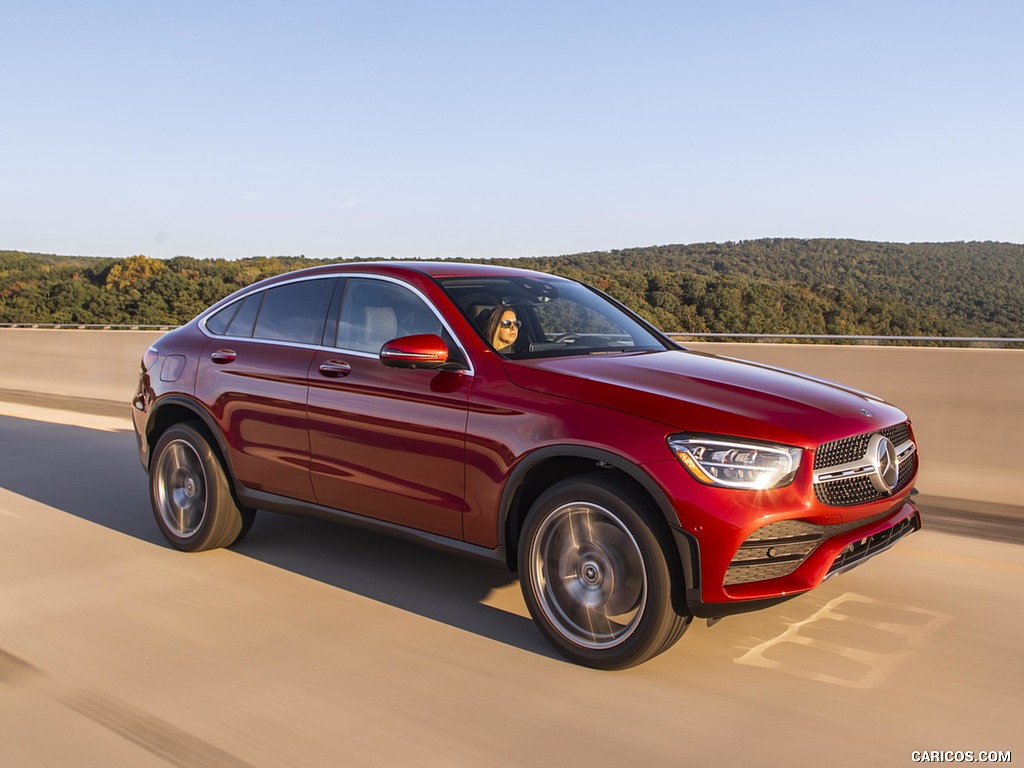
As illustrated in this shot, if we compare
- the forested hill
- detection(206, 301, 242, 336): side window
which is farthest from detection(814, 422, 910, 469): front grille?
the forested hill

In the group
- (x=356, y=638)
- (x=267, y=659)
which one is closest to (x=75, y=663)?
(x=267, y=659)

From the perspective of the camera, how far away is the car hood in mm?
3812

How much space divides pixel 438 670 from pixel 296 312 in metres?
2.39

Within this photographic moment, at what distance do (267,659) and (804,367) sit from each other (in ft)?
20.2

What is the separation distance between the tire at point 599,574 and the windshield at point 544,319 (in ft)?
2.72

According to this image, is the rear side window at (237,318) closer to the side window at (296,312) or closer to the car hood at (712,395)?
the side window at (296,312)

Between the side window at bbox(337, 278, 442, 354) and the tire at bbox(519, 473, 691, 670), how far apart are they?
1190mm

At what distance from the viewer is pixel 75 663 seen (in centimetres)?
407

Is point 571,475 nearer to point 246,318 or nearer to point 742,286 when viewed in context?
point 246,318

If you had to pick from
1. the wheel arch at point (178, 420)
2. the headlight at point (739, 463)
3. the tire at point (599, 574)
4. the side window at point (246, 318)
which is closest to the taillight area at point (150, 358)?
the wheel arch at point (178, 420)

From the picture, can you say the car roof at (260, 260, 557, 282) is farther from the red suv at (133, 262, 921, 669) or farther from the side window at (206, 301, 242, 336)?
the side window at (206, 301, 242, 336)

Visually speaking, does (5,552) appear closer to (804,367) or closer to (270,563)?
(270,563)

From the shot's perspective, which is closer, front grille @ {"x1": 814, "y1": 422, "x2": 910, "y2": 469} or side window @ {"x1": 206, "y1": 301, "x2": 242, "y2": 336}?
front grille @ {"x1": 814, "y1": 422, "x2": 910, "y2": 469}

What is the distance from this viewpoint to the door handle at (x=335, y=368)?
16.5 feet
